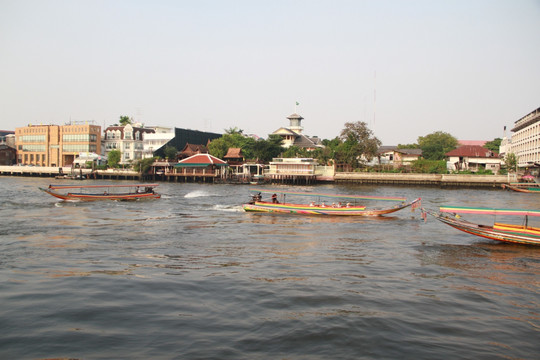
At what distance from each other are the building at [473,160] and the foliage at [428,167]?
206 centimetres

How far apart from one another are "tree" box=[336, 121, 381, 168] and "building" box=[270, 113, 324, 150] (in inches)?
741

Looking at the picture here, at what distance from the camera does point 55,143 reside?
338ft

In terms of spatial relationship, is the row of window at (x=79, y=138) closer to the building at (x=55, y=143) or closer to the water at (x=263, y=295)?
the building at (x=55, y=143)

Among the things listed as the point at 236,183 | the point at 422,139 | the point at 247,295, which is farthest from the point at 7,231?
the point at 422,139

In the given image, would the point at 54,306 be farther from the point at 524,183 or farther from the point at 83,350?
the point at 524,183

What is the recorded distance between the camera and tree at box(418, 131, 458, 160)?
105m

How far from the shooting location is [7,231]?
962 inches

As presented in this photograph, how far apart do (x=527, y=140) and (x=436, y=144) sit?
128 feet

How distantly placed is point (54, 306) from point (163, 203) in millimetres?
30006

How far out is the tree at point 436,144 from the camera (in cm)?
10462

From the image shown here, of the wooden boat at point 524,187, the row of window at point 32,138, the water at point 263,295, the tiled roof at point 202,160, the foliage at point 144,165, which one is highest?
the row of window at point 32,138

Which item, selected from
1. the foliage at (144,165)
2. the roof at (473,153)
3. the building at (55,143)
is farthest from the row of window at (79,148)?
the roof at (473,153)

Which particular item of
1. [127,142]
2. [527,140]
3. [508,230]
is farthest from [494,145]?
[508,230]

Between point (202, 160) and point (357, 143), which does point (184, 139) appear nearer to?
point (202, 160)
